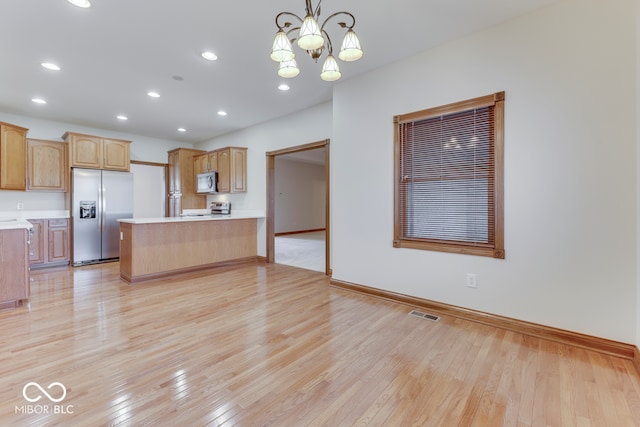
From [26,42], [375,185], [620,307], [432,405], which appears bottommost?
[432,405]

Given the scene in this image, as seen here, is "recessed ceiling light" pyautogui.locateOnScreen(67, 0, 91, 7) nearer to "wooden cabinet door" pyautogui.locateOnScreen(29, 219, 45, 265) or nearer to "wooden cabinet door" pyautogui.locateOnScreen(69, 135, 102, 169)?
"wooden cabinet door" pyautogui.locateOnScreen(69, 135, 102, 169)

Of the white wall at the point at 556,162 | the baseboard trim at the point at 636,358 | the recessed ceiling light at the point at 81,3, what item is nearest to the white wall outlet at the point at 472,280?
the white wall at the point at 556,162

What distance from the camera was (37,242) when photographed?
16.3ft

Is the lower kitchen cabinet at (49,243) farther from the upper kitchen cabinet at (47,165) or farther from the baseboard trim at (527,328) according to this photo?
the baseboard trim at (527,328)

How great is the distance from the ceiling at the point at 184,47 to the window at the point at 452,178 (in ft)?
2.57

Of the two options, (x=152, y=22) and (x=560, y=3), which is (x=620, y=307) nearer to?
(x=560, y=3)

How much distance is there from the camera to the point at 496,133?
2.67 m

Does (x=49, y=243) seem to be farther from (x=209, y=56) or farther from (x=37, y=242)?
(x=209, y=56)

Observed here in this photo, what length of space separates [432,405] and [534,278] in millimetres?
1603

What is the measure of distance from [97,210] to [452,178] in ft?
20.1

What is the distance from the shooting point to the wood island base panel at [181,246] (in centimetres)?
414

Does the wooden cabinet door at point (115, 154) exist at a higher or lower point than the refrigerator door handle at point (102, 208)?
higher

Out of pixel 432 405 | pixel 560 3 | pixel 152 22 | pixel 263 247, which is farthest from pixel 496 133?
pixel 263 247

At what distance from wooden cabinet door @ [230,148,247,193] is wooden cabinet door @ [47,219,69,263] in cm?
310
